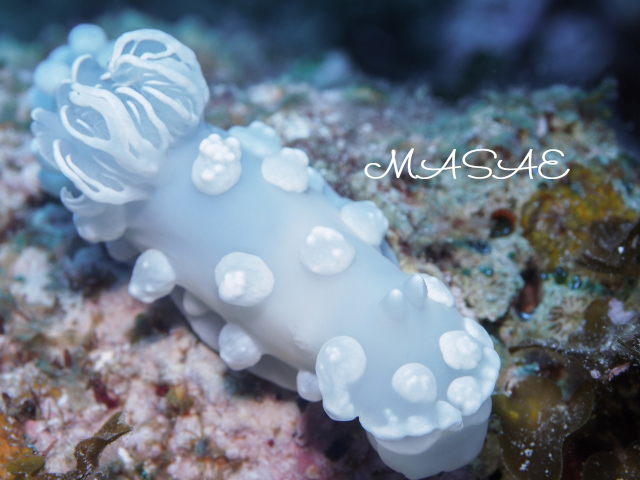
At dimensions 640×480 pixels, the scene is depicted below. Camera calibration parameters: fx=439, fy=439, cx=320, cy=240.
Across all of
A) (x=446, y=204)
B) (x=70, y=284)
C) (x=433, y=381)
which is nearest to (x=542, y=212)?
(x=446, y=204)

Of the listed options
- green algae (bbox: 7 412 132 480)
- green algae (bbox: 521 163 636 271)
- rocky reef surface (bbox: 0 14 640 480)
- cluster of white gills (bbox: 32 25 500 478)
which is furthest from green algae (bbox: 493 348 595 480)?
green algae (bbox: 7 412 132 480)

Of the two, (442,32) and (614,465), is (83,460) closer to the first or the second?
(614,465)

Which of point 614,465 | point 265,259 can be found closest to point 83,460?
point 265,259

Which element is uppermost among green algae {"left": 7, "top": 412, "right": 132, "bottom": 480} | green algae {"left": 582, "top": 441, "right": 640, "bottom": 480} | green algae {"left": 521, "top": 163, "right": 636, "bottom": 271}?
green algae {"left": 521, "top": 163, "right": 636, "bottom": 271}

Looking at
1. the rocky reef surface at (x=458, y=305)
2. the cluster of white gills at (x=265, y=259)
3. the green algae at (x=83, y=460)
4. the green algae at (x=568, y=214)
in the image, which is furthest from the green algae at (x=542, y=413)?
the green algae at (x=83, y=460)

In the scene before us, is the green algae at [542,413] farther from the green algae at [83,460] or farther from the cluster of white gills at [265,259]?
the green algae at [83,460]

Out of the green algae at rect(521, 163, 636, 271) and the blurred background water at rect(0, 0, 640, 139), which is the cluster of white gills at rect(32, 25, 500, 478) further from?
the blurred background water at rect(0, 0, 640, 139)

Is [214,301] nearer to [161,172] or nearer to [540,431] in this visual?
[161,172]
